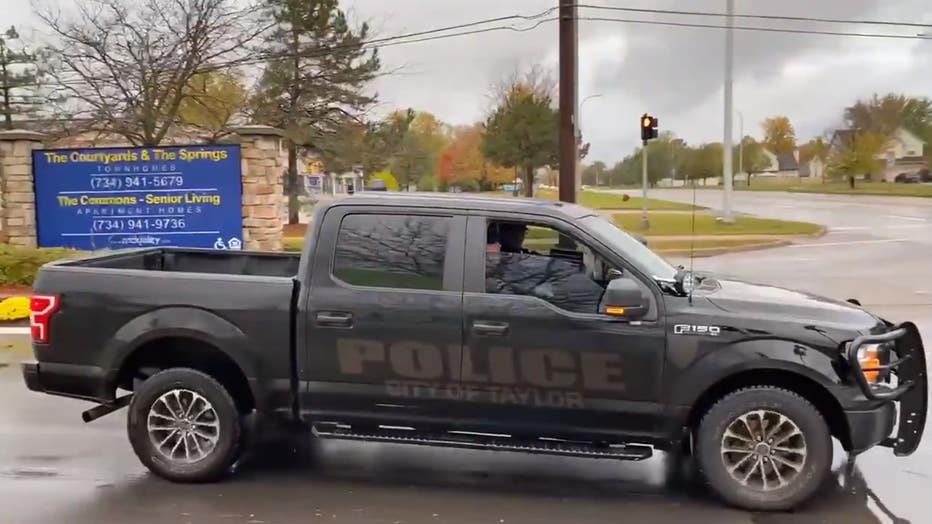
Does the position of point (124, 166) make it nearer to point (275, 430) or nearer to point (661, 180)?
point (275, 430)

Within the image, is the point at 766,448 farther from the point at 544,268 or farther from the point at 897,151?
the point at 897,151

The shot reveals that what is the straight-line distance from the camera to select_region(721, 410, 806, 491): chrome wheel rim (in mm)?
4488

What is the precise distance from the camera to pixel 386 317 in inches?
187

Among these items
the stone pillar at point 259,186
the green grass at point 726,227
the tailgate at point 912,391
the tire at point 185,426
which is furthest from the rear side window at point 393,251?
the green grass at point 726,227

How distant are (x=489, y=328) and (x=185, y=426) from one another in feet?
6.66

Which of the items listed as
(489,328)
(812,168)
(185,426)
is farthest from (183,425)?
(812,168)

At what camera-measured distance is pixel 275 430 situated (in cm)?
610

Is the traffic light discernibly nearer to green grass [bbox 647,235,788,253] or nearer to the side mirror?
green grass [bbox 647,235,788,253]

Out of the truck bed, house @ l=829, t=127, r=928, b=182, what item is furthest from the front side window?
house @ l=829, t=127, r=928, b=182

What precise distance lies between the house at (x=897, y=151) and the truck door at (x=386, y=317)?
64.0m

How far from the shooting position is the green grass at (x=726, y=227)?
1115 inches

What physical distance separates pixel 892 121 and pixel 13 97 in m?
59.0

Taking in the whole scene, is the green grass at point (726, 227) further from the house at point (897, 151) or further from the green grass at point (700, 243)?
the house at point (897, 151)

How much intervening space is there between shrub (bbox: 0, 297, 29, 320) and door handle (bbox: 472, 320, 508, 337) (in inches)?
340
